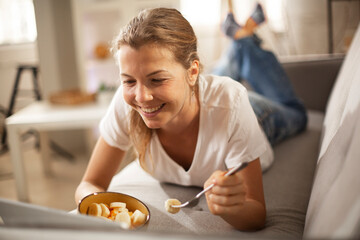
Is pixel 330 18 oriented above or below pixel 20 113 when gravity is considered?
above

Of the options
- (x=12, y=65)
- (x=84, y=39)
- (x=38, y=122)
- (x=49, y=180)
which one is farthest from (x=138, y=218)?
(x=12, y=65)

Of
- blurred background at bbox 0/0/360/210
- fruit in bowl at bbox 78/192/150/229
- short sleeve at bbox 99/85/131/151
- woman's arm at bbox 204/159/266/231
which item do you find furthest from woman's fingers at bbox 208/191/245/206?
blurred background at bbox 0/0/360/210

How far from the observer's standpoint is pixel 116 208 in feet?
2.60

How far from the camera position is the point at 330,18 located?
231 cm

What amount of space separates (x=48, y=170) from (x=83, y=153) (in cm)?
49

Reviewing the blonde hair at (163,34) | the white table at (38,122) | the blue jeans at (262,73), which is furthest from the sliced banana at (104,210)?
the white table at (38,122)

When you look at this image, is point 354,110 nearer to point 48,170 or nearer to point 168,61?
point 168,61

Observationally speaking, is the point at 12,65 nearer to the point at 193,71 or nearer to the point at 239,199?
the point at 193,71

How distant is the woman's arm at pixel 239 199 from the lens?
2.35 ft

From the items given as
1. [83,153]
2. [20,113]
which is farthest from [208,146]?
[83,153]

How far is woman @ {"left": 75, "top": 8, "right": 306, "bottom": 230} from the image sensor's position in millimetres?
819

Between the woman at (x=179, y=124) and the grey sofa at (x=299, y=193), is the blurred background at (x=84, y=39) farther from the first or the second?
the woman at (x=179, y=124)

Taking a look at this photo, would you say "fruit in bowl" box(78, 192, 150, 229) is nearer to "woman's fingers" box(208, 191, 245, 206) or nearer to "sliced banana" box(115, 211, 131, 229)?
"sliced banana" box(115, 211, 131, 229)

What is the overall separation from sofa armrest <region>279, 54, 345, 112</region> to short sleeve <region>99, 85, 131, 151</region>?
1.27 m
